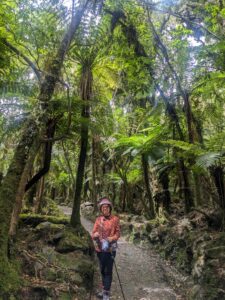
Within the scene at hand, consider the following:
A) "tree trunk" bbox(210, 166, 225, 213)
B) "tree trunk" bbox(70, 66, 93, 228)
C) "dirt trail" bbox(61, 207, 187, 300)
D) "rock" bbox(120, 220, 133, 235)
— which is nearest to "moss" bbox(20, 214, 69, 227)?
"tree trunk" bbox(70, 66, 93, 228)

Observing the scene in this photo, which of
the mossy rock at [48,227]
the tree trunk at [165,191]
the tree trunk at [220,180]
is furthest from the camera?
the tree trunk at [165,191]

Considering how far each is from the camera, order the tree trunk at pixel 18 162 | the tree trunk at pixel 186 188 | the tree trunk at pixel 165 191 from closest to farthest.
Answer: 1. the tree trunk at pixel 18 162
2. the tree trunk at pixel 186 188
3. the tree trunk at pixel 165 191

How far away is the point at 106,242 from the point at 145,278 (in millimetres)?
1969

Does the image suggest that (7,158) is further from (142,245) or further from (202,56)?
(202,56)

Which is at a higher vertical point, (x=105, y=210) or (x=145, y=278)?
(x=105, y=210)

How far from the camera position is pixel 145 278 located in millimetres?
6176

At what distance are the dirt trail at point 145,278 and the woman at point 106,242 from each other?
0.45 meters

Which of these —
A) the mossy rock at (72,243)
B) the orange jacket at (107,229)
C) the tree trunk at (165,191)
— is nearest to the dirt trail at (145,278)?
the mossy rock at (72,243)

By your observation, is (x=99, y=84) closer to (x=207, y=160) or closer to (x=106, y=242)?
(x=207, y=160)

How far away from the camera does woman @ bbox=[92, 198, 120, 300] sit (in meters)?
4.70

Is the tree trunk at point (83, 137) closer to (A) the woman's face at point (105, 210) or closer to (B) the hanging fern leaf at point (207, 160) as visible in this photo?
(A) the woman's face at point (105, 210)

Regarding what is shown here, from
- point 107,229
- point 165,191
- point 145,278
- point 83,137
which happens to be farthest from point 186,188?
point 107,229

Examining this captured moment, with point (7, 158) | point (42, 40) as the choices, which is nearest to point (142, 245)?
point (7, 158)

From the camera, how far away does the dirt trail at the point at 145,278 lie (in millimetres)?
5303
